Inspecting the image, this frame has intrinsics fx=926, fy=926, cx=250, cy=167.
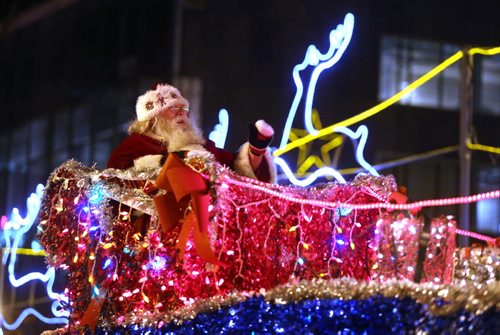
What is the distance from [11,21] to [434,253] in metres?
20.6

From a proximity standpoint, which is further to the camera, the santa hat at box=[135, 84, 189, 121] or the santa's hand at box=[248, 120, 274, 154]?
the santa hat at box=[135, 84, 189, 121]

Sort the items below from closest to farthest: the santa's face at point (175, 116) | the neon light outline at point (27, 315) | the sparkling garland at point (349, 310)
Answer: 1. the sparkling garland at point (349, 310)
2. the santa's face at point (175, 116)
3. the neon light outline at point (27, 315)

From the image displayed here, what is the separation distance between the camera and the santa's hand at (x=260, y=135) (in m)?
5.10

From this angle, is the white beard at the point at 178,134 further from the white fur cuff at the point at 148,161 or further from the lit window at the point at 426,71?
the lit window at the point at 426,71

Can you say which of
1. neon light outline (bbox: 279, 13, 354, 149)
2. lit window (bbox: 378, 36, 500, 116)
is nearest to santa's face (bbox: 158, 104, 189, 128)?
neon light outline (bbox: 279, 13, 354, 149)

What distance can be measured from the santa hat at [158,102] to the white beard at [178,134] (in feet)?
0.28

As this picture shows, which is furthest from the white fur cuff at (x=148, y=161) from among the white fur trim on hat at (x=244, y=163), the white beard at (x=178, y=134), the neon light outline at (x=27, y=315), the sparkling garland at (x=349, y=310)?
the neon light outline at (x=27, y=315)

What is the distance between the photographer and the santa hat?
6.00 m

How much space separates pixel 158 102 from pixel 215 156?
65cm

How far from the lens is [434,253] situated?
4090 mm

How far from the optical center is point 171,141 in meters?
5.86

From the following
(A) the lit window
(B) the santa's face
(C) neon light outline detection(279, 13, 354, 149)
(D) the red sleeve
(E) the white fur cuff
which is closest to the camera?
(E) the white fur cuff

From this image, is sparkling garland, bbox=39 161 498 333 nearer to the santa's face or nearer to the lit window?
the santa's face

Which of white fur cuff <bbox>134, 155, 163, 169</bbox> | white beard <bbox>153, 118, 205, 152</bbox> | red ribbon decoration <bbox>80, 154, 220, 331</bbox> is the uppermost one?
white beard <bbox>153, 118, 205, 152</bbox>
